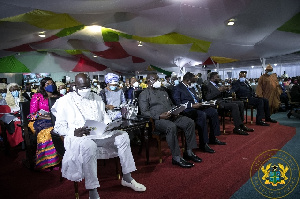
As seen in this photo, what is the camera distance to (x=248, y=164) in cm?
338

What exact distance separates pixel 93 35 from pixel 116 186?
8818 millimetres

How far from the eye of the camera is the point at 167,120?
365cm

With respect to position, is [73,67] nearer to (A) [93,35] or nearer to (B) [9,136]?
(A) [93,35]

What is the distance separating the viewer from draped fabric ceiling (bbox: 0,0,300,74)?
18.0ft

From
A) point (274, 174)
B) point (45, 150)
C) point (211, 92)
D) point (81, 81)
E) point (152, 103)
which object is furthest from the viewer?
point (211, 92)

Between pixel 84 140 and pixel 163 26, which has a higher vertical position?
pixel 163 26

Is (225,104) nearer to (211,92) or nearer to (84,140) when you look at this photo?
(211,92)

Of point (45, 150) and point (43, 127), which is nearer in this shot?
point (45, 150)

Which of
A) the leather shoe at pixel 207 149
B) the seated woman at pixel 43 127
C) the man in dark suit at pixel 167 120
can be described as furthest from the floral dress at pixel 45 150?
the leather shoe at pixel 207 149

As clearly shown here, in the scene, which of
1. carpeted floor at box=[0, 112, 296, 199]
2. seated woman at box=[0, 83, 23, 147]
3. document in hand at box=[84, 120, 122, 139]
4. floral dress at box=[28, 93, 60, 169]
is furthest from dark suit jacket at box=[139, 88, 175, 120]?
seated woman at box=[0, 83, 23, 147]

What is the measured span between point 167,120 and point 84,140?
165 centimetres

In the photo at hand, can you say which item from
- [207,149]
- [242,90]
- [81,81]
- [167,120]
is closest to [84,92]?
[81,81]

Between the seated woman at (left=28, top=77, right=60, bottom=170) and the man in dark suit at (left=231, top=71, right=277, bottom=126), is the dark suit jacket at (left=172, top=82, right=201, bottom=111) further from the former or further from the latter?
the man in dark suit at (left=231, top=71, right=277, bottom=126)

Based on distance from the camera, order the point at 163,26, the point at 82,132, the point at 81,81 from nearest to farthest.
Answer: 1. the point at 82,132
2. the point at 81,81
3. the point at 163,26
